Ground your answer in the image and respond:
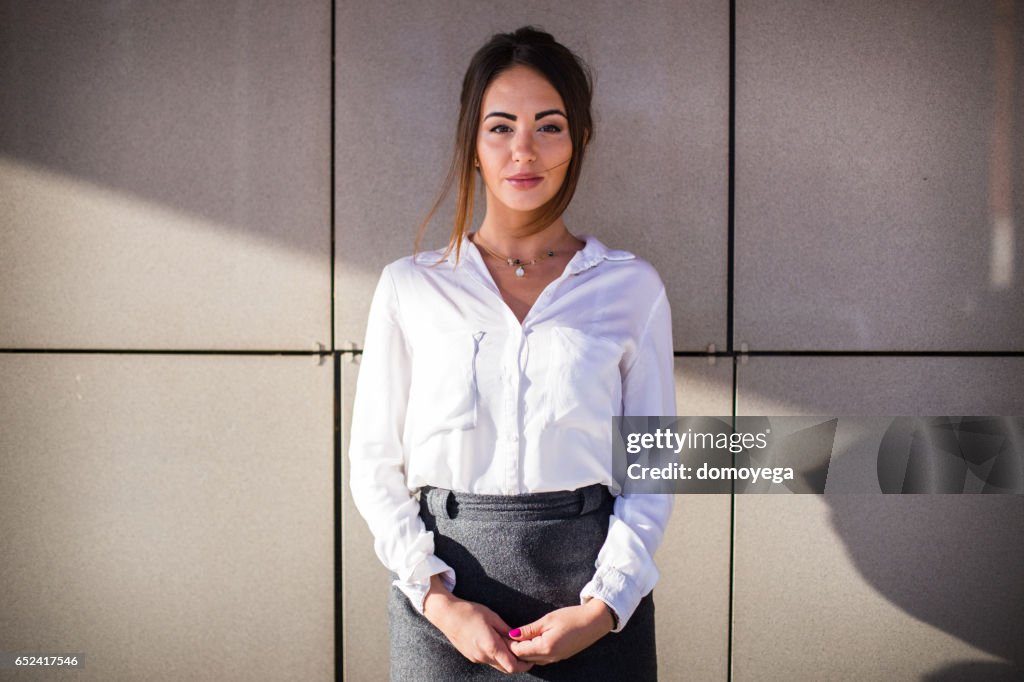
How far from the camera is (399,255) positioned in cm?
201

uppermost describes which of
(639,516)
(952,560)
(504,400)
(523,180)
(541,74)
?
(541,74)

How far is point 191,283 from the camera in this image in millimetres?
2037

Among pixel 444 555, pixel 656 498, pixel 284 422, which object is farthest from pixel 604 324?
pixel 284 422

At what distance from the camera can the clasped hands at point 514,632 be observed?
1.27 m

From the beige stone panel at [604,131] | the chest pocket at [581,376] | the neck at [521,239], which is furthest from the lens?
the beige stone panel at [604,131]

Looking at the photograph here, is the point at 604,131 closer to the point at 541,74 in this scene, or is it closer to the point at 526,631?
the point at 541,74

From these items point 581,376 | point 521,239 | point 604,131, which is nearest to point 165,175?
point 521,239

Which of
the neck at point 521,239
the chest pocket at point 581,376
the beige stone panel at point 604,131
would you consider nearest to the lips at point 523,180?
the neck at point 521,239

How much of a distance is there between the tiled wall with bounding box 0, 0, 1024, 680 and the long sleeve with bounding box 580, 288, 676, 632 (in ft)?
1.85

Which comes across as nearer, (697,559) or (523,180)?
(523,180)

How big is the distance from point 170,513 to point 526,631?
1.34 m

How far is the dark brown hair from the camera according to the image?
1.45 m

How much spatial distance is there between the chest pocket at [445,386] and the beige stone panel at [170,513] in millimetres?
698

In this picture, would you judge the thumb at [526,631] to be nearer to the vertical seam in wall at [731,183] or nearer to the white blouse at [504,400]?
the white blouse at [504,400]
